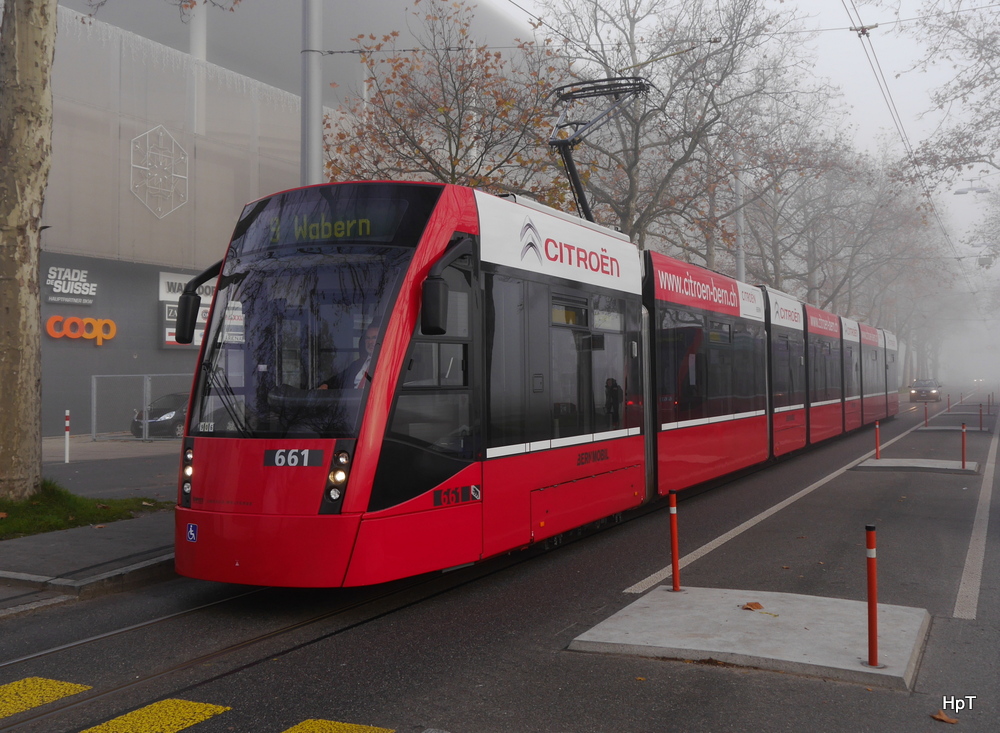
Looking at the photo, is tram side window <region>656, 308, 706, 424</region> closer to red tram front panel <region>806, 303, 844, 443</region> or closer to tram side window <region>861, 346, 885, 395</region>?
red tram front panel <region>806, 303, 844, 443</region>

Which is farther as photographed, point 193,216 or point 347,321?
point 193,216

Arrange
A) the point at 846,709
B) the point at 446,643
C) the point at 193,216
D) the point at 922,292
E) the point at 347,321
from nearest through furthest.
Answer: the point at 846,709, the point at 446,643, the point at 347,321, the point at 193,216, the point at 922,292

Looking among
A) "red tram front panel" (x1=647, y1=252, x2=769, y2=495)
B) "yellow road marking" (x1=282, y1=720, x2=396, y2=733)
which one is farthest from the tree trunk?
"red tram front panel" (x1=647, y1=252, x2=769, y2=495)

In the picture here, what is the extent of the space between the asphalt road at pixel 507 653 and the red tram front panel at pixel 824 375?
35.5 ft

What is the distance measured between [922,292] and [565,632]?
8012cm

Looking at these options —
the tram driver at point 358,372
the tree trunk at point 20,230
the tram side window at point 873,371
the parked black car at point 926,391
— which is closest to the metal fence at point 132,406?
the tree trunk at point 20,230

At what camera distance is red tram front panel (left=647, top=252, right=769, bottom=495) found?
1194cm

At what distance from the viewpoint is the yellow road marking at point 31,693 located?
500 cm

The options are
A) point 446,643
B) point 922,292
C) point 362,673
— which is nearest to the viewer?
point 362,673

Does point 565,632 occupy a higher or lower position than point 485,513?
lower

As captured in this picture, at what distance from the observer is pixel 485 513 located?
754cm

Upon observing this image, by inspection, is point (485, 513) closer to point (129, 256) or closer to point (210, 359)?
point (210, 359)

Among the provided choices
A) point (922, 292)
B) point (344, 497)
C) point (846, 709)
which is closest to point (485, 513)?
point (344, 497)

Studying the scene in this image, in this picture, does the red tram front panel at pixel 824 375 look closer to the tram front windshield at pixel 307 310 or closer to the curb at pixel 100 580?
the tram front windshield at pixel 307 310
